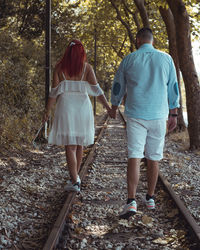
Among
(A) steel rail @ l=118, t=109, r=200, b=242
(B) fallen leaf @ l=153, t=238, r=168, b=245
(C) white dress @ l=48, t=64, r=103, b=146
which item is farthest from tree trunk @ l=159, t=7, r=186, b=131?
(B) fallen leaf @ l=153, t=238, r=168, b=245

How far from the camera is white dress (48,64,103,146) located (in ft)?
16.6

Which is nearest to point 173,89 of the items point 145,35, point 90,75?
point 145,35

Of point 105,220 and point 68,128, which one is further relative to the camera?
point 68,128

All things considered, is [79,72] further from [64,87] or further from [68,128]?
[68,128]

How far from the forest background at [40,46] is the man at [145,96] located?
5.13 meters

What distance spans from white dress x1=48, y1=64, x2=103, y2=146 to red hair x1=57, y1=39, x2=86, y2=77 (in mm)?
146

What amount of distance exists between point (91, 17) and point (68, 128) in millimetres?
17972

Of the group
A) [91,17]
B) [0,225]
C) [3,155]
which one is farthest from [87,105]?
[91,17]

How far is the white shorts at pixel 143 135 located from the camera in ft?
13.9

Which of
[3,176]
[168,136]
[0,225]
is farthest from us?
[168,136]

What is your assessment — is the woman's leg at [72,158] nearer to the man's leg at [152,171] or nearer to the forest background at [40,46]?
the man's leg at [152,171]

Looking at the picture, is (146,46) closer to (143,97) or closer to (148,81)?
(148,81)

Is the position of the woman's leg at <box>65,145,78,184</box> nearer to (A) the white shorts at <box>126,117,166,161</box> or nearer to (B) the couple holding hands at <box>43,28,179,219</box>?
(B) the couple holding hands at <box>43,28,179,219</box>

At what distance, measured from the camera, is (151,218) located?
4.29 m
